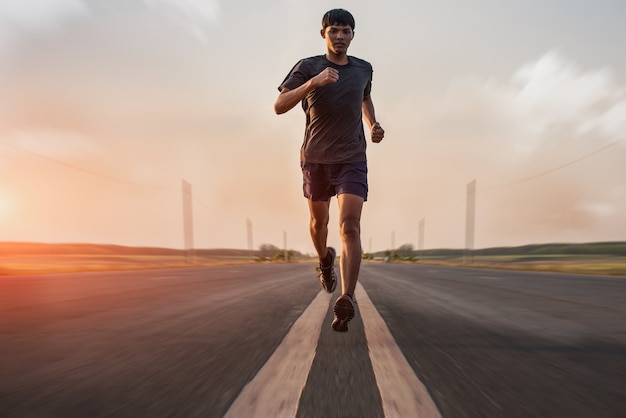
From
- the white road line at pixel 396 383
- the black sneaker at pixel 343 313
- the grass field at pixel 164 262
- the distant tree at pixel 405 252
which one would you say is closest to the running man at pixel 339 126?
the black sneaker at pixel 343 313

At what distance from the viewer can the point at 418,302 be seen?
4500 mm

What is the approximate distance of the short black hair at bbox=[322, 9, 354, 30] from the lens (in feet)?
11.2

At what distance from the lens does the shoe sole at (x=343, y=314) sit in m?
2.70

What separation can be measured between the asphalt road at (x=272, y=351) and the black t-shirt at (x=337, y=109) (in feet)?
4.43

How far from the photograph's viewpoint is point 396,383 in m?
1.62

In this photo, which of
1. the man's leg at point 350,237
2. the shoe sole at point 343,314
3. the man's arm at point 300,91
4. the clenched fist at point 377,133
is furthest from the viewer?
the clenched fist at point 377,133

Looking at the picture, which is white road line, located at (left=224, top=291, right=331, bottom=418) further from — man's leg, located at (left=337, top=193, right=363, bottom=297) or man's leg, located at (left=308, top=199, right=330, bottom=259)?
man's leg, located at (left=308, top=199, right=330, bottom=259)

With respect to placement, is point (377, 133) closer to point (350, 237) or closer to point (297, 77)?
point (297, 77)

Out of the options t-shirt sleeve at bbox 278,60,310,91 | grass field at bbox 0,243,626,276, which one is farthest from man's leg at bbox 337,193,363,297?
grass field at bbox 0,243,626,276

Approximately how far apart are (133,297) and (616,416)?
4507 millimetres

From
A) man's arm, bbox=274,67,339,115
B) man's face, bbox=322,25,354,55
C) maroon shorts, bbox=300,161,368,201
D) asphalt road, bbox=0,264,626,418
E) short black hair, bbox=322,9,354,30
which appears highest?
short black hair, bbox=322,9,354,30

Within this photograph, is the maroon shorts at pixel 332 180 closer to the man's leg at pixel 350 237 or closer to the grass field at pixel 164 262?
the man's leg at pixel 350 237

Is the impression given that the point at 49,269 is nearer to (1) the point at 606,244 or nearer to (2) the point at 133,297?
(2) the point at 133,297

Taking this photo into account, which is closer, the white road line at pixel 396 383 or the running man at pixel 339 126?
the white road line at pixel 396 383
